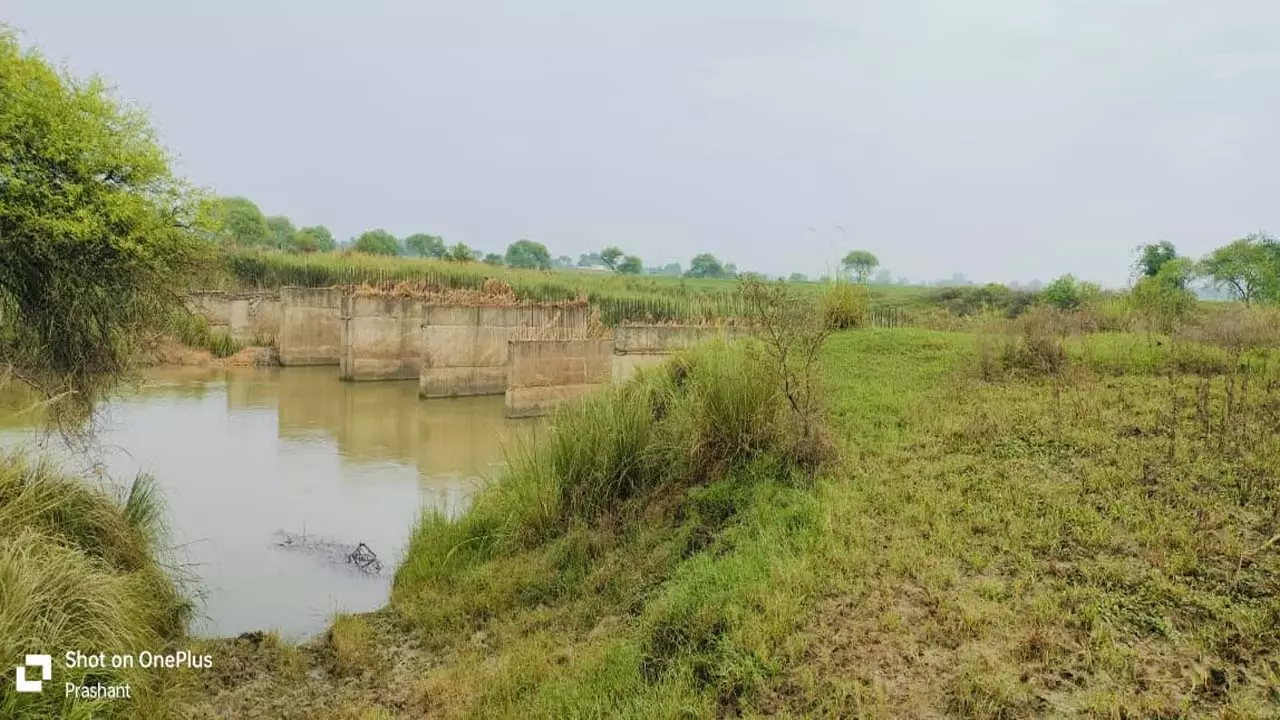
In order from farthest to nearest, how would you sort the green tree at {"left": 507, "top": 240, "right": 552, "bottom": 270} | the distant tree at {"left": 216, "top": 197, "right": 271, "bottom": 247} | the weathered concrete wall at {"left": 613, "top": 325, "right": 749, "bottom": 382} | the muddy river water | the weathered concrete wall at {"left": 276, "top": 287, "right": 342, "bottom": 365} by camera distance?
1. the green tree at {"left": 507, "top": 240, "right": 552, "bottom": 270}
2. the distant tree at {"left": 216, "top": 197, "right": 271, "bottom": 247}
3. the weathered concrete wall at {"left": 276, "top": 287, "right": 342, "bottom": 365}
4. the weathered concrete wall at {"left": 613, "top": 325, "right": 749, "bottom": 382}
5. the muddy river water

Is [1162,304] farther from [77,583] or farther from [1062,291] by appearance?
[1062,291]

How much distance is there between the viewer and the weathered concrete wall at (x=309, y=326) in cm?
2184

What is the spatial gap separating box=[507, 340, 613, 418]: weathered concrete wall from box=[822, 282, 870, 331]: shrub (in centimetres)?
518

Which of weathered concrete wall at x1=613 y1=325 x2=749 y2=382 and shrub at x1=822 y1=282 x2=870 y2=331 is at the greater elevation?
shrub at x1=822 y1=282 x2=870 y2=331

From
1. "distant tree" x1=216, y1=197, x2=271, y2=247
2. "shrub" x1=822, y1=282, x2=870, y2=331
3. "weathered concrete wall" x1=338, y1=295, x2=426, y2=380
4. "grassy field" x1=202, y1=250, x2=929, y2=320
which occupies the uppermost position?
"distant tree" x1=216, y1=197, x2=271, y2=247

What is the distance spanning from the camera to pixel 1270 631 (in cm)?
319

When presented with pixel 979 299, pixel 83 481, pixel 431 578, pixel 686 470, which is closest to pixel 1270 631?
pixel 686 470

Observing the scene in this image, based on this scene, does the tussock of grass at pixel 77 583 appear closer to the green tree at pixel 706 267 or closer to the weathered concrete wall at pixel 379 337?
the weathered concrete wall at pixel 379 337

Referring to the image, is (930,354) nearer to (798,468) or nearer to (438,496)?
(798,468)

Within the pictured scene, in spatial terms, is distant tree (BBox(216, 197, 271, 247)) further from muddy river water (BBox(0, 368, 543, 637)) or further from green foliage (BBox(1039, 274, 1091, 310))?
green foliage (BBox(1039, 274, 1091, 310))

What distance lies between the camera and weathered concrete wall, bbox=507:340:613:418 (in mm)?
14953

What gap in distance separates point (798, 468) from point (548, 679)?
241cm

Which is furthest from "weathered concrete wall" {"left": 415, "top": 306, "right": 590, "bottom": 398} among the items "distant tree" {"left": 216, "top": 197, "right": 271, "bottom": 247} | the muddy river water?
"distant tree" {"left": 216, "top": 197, "right": 271, "bottom": 247}

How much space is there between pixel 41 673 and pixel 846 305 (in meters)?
9.61
